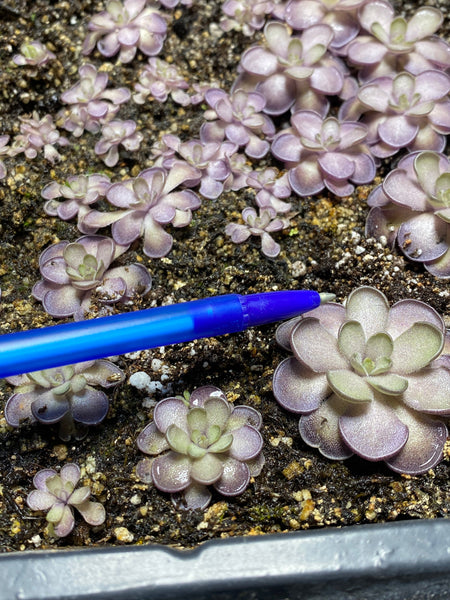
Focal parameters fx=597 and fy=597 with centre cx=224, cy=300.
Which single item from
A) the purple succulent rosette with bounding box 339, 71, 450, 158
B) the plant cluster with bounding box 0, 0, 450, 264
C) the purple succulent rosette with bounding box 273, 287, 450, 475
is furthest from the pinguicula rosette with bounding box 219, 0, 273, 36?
the purple succulent rosette with bounding box 273, 287, 450, 475

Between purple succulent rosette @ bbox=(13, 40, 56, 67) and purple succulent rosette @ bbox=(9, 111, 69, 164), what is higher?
purple succulent rosette @ bbox=(13, 40, 56, 67)

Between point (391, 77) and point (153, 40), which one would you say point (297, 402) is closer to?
point (391, 77)

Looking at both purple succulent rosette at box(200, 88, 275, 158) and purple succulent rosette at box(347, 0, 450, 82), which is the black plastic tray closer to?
purple succulent rosette at box(200, 88, 275, 158)

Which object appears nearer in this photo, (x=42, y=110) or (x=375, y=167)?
(x=375, y=167)

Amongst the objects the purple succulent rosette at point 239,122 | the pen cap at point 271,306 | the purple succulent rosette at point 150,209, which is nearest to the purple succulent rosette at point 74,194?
the purple succulent rosette at point 150,209

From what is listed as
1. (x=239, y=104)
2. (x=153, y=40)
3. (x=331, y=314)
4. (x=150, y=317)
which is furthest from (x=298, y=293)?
(x=153, y=40)

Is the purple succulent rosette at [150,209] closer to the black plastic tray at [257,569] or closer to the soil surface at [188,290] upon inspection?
the soil surface at [188,290]
